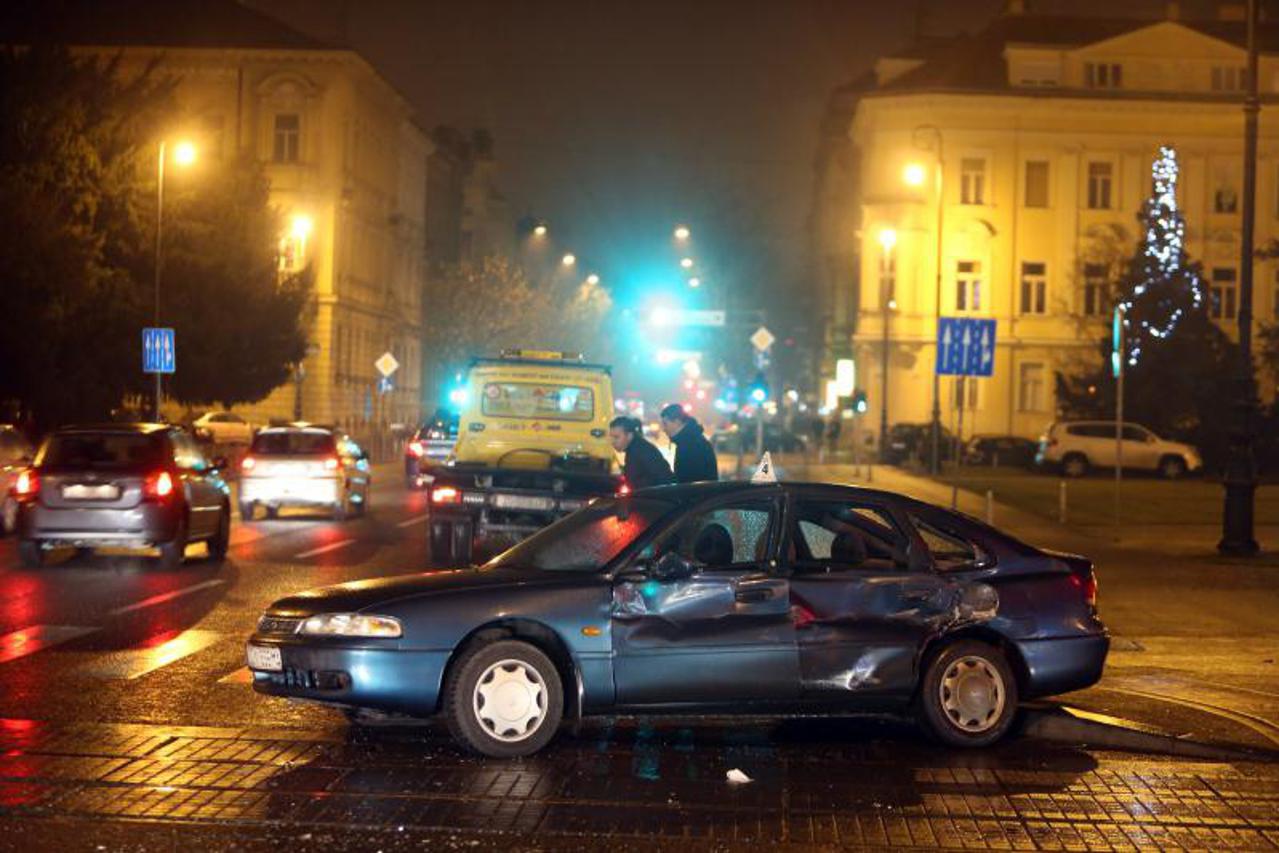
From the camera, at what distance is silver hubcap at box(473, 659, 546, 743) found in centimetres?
947

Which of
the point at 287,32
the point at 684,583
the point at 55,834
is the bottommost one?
the point at 55,834

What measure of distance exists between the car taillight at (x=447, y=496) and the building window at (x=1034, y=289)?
5679 centimetres

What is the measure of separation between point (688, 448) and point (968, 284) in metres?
57.9

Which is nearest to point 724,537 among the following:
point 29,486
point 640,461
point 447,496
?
point 640,461

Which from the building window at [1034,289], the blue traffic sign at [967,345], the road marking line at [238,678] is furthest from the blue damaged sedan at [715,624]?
the building window at [1034,289]

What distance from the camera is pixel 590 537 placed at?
10.4 metres

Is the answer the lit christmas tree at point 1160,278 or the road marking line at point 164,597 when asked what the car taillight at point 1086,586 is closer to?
the road marking line at point 164,597

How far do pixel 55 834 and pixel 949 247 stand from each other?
6727 centimetres

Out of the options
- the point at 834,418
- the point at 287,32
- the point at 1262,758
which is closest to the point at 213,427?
the point at 287,32

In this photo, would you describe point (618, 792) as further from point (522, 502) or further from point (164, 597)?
point (522, 502)

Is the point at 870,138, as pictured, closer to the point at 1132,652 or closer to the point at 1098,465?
the point at 1098,465

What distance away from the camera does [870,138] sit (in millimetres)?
74000

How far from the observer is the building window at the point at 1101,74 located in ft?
237

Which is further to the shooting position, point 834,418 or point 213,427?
point 834,418
